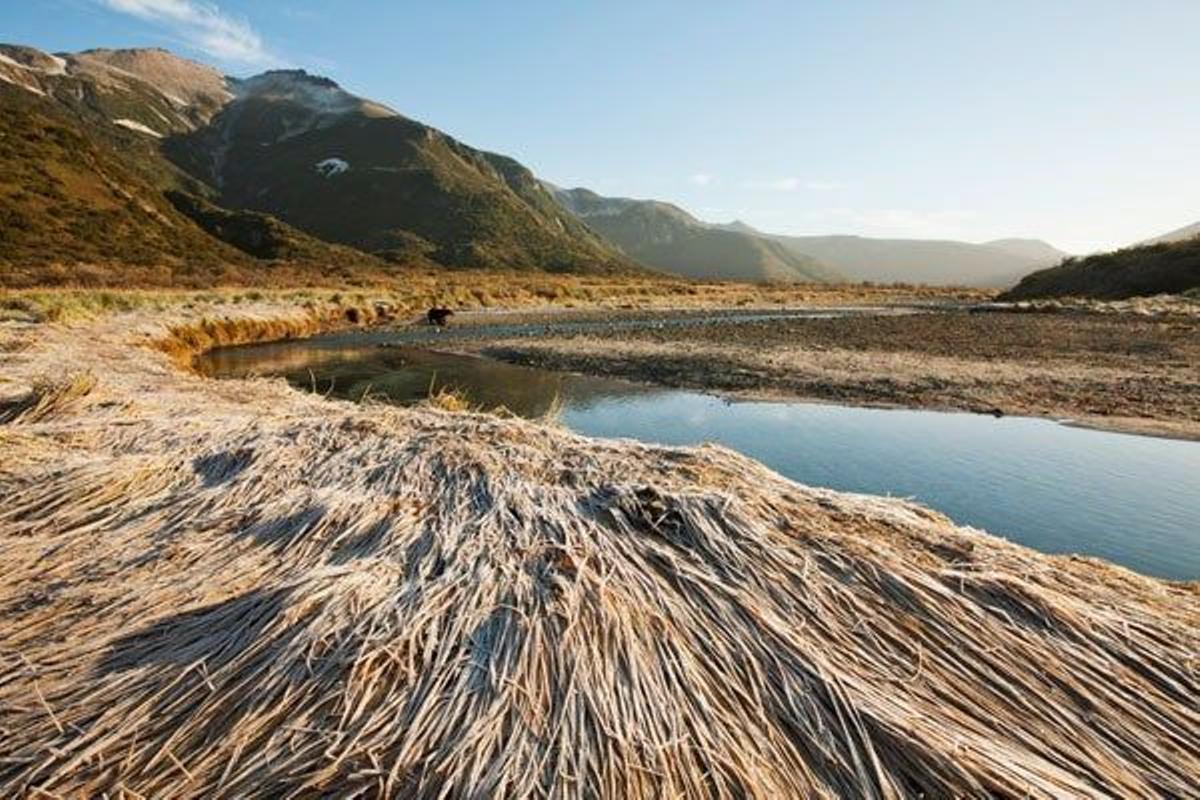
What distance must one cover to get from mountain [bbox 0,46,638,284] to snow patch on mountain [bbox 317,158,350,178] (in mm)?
375

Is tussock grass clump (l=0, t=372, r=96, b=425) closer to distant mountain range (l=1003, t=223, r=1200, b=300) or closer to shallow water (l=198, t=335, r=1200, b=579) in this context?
shallow water (l=198, t=335, r=1200, b=579)

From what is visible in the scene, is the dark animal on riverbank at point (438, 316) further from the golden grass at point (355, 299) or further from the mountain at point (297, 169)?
the mountain at point (297, 169)

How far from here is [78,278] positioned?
3725 centimetres

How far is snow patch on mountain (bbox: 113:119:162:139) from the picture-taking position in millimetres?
134875

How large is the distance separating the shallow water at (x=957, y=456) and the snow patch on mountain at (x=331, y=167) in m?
129

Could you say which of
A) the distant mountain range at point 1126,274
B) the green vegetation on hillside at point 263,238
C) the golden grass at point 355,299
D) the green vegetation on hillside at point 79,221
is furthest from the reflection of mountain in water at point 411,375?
the green vegetation on hillside at point 263,238

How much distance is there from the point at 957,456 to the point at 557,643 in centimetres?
962

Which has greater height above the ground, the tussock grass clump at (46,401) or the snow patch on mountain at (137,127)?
the snow patch on mountain at (137,127)

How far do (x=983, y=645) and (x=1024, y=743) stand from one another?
468mm

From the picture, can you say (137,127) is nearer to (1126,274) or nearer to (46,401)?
(1126,274)

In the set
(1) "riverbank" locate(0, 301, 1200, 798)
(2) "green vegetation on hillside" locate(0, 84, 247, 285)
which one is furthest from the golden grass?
(1) "riverbank" locate(0, 301, 1200, 798)

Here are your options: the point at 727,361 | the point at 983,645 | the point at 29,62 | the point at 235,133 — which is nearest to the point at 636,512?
the point at 983,645

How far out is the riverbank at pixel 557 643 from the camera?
237 cm

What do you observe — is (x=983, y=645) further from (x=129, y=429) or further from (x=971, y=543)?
(x=129, y=429)
